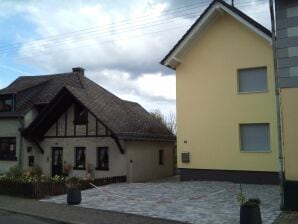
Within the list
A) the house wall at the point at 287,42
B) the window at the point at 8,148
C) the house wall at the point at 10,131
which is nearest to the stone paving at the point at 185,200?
the house wall at the point at 287,42

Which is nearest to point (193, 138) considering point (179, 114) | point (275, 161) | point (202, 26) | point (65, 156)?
point (179, 114)

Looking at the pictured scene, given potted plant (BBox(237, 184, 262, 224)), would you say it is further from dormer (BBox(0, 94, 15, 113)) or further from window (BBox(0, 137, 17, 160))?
dormer (BBox(0, 94, 15, 113))

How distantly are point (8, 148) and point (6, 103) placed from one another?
3.06 meters

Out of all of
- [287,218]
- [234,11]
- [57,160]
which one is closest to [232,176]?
[234,11]

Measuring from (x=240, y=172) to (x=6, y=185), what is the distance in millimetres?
10492

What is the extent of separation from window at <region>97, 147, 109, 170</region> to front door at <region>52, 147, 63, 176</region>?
3.04 m

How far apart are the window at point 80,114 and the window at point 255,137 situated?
901 centimetres

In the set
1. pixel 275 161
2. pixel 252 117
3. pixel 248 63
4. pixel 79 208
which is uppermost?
pixel 248 63

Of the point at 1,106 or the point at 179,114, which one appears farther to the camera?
the point at 1,106

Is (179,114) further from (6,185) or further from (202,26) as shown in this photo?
(6,185)

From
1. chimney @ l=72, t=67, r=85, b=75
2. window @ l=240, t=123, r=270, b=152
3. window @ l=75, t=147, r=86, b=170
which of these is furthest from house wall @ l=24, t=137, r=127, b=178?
window @ l=240, t=123, r=270, b=152

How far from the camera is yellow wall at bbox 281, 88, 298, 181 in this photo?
1271 cm

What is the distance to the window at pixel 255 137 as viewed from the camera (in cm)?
2006

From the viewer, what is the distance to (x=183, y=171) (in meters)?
22.1
